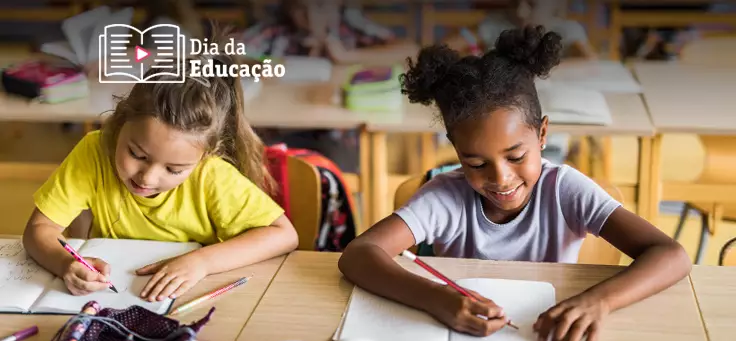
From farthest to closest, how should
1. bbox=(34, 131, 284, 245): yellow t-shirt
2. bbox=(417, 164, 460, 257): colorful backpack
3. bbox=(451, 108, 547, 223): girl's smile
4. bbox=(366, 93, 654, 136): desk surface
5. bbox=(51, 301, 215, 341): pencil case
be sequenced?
bbox=(366, 93, 654, 136): desk surface < bbox=(417, 164, 460, 257): colorful backpack < bbox=(34, 131, 284, 245): yellow t-shirt < bbox=(451, 108, 547, 223): girl's smile < bbox=(51, 301, 215, 341): pencil case

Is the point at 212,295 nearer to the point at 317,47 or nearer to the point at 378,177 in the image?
the point at 378,177

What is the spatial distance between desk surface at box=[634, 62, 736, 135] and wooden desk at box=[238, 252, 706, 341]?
1.20m

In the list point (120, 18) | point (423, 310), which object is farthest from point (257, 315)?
point (120, 18)

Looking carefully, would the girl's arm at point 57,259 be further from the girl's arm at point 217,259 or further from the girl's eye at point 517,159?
the girl's eye at point 517,159

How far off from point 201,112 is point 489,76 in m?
0.52

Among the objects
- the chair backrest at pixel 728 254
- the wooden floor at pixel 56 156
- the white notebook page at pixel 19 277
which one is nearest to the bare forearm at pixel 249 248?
the white notebook page at pixel 19 277

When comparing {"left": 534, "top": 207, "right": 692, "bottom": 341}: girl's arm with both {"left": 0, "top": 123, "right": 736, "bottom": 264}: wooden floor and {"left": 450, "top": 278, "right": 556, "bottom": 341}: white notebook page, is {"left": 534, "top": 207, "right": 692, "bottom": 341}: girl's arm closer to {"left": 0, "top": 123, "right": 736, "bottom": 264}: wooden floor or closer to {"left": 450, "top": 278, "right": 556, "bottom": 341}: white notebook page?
{"left": 450, "top": 278, "right": 556, "bottom": 341}: white notebook page

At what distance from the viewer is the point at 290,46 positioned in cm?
353

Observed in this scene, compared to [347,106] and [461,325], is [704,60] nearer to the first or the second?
[347,106]

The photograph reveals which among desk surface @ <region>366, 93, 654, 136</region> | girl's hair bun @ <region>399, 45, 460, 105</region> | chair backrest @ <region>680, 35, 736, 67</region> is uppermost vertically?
girl's hair bun @ <region>399, 45, 460, 105</region>

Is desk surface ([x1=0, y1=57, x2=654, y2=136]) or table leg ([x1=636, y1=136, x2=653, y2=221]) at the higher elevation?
desk surface ([x1=0, y1=57, x2=654, y2=136])

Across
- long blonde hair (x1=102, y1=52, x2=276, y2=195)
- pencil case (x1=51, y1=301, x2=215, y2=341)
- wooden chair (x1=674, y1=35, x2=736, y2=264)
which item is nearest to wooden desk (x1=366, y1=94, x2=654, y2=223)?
wooden chair (x1=674, y1=35, x2=736, y2=264)

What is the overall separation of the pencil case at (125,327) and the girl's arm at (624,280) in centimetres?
51

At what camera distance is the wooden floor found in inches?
128
